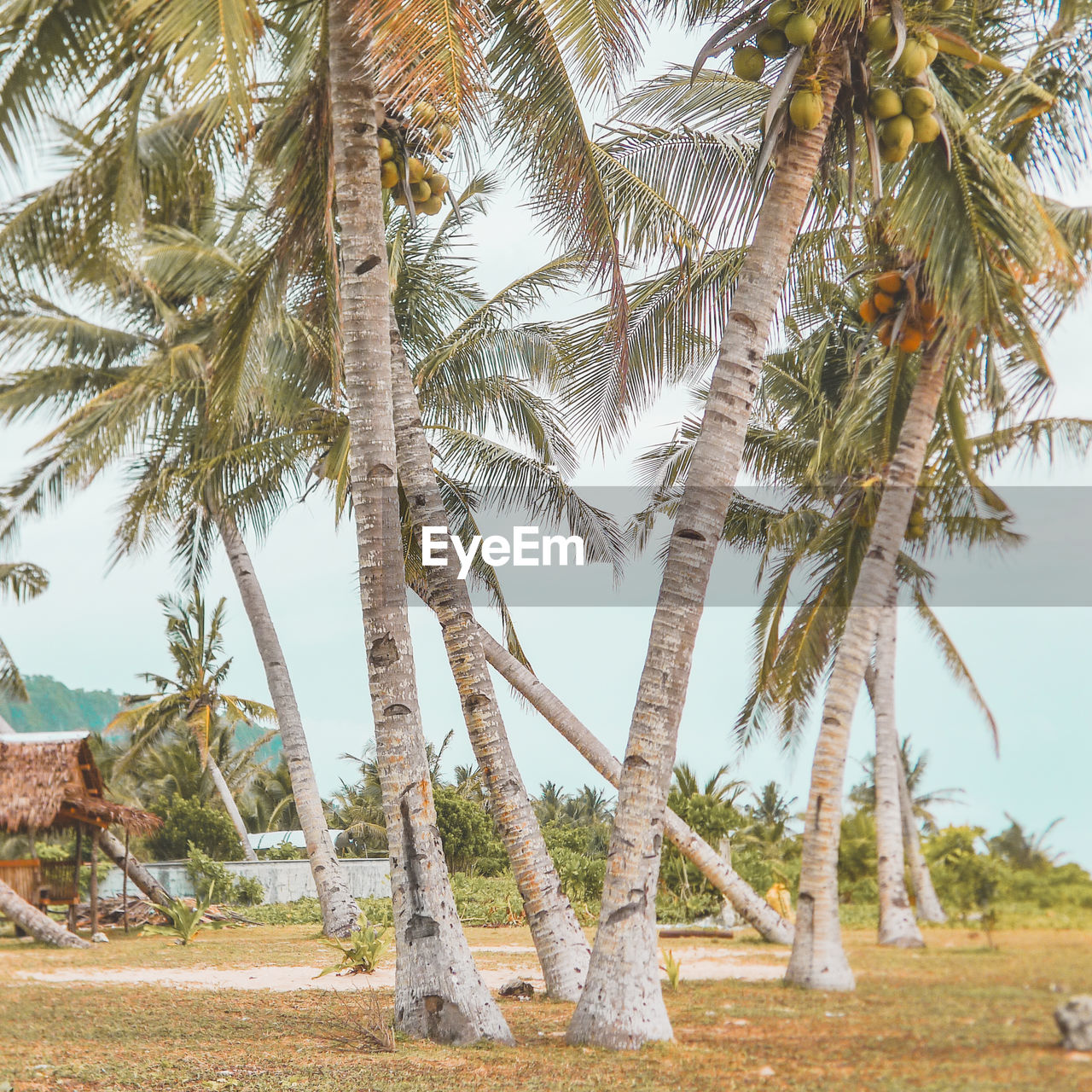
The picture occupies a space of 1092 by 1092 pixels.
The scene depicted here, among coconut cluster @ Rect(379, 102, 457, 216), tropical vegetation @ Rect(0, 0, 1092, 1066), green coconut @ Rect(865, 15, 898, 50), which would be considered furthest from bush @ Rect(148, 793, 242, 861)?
green coconut @ Rect(865, 15, 898, 50)

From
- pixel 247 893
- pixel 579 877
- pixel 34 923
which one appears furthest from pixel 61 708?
pixel 579 877

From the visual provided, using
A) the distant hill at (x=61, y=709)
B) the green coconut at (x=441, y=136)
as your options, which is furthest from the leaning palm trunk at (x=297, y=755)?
the distant hill at (x=61, y=709)

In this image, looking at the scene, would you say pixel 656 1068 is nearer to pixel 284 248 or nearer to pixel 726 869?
pixel 726 869

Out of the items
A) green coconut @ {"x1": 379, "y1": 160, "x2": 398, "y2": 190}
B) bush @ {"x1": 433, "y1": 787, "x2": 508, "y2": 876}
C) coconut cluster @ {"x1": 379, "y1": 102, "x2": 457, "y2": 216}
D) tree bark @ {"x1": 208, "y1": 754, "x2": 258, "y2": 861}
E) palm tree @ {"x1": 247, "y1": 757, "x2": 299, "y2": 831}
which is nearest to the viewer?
coconut cluster @ {"x1": 379, "y1": 102, "x2": 457, "y2": 216}

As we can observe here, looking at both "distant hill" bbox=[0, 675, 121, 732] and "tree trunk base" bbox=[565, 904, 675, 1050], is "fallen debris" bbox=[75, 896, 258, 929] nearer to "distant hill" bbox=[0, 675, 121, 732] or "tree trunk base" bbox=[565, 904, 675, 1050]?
"tree trunk base" bbox=[565, 904, 675, 1050]

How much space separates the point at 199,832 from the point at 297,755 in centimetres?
1084

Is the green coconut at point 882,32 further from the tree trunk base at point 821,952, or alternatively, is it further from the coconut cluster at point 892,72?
the tree trunk base at point 821,952

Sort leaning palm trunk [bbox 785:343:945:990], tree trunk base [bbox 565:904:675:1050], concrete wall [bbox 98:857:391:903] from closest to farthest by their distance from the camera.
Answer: leaning palm trunk [bbox 785:343:945:990], tree trunk base [bbox 565:904:675:1050], concrete wall [bbox 98:857:391:903]

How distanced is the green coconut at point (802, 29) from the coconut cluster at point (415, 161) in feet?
7.63

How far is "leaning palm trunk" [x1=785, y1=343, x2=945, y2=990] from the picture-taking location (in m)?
2.90

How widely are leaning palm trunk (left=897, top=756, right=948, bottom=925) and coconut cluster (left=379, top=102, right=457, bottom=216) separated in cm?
380

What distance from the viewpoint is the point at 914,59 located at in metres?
3.10

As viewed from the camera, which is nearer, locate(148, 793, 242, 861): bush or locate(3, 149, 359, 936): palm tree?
locate(3, 149, 359, 936): palm tree

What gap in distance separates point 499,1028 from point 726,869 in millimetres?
1942
